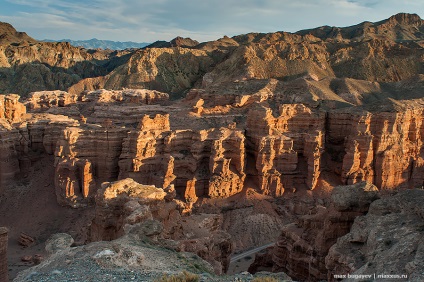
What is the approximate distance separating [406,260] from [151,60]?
92.4 meters

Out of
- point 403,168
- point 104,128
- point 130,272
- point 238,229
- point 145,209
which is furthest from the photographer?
point 403,168

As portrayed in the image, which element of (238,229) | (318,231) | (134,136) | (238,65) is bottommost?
(238,229)

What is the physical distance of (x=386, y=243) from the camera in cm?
1571

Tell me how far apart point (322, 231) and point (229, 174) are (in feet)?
46.3

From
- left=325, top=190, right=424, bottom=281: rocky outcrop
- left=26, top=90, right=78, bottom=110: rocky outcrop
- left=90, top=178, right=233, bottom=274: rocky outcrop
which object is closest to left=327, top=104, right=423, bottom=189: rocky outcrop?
left=90, top=178, right=233, bottom=274: rocky outcrop

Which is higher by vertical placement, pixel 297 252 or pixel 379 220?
pixel 379 220

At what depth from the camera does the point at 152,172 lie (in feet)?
113

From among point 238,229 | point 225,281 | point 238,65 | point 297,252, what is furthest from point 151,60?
point 225,281

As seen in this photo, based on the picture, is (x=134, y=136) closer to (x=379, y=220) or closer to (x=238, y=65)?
(x=379, y=220)

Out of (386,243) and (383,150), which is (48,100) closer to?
(383,150)

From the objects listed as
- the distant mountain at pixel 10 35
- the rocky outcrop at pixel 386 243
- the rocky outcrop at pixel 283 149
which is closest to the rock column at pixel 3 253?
the rocky outcrop at pixel 386 243

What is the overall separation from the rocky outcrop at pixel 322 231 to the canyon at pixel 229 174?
0.07 metres

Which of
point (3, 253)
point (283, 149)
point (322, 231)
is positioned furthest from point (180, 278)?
point (283, 149)

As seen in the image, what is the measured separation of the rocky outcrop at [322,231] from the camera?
69.5 ft
